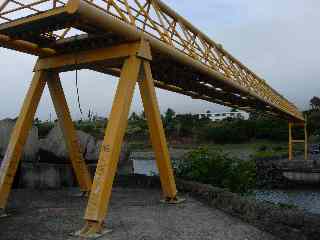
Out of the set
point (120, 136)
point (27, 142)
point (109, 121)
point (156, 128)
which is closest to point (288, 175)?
point (27, 142)

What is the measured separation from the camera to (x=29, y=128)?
11891 millimetres

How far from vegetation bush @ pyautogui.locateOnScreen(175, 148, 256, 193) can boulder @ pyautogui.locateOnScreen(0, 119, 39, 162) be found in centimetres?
631

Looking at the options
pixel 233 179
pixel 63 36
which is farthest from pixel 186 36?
pixel 233 179

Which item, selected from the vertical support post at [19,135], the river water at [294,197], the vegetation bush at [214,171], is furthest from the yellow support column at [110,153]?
the river water at [294,197]

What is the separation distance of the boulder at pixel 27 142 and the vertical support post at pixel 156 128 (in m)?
6.94

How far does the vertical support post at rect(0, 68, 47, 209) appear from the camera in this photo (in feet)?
37.1

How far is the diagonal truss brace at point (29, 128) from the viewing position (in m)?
11.4

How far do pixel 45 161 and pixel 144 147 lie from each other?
241ft

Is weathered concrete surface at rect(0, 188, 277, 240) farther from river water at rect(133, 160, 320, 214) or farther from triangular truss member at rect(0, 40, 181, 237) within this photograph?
river water at rect(133, 160, 320, 214)

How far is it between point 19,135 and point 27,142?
5475 millimetres

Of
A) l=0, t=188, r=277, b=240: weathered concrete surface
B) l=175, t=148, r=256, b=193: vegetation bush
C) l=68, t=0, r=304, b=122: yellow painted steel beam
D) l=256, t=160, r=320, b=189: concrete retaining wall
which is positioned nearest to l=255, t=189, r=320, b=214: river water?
l=256, t=160, r=320, b=189: concrete retaining wall

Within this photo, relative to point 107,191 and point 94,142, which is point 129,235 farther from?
point 94,142

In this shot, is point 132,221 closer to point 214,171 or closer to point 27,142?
point 27,142

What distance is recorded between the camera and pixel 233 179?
18.6m
